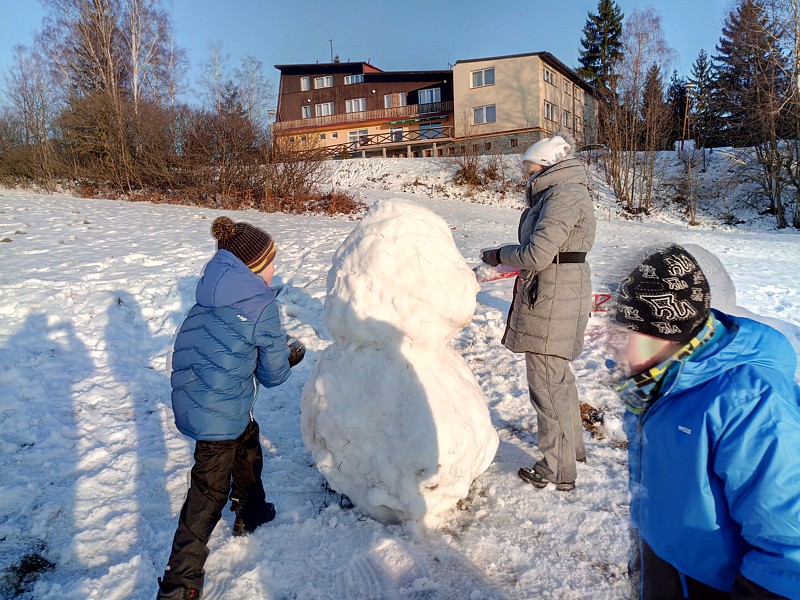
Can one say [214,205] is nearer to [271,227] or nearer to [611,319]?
[271,227]

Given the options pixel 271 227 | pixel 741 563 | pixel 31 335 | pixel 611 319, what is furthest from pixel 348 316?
pixel 271 227

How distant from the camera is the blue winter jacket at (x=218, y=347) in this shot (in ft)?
7.95

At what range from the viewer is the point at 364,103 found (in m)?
38.8

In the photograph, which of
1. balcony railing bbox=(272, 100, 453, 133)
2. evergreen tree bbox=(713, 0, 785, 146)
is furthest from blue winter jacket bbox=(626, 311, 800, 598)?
balcony railing bbox=(272, 100, 453, 133)

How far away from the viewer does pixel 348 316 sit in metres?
2.54

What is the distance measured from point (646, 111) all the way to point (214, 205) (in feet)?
56.1

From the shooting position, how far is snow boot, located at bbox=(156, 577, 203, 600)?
7.27ft

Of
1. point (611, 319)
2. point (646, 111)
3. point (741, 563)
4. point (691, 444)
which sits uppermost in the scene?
point (646, 111)

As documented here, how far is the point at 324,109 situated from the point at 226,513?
4149 centimetres

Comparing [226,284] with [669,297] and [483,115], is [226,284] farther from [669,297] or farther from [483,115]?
[483,115]

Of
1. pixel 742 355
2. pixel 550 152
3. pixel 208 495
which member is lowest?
pixel 208 495

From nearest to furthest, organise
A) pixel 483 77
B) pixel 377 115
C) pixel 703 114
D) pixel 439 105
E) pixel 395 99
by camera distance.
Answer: pixel 703 114 → pixel 483 77 → pixel 439 105 → pixel 377 115 → pixel 395 99

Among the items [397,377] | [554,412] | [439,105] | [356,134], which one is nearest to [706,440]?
[397,377]

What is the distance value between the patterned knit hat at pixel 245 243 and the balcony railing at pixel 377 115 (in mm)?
35496
